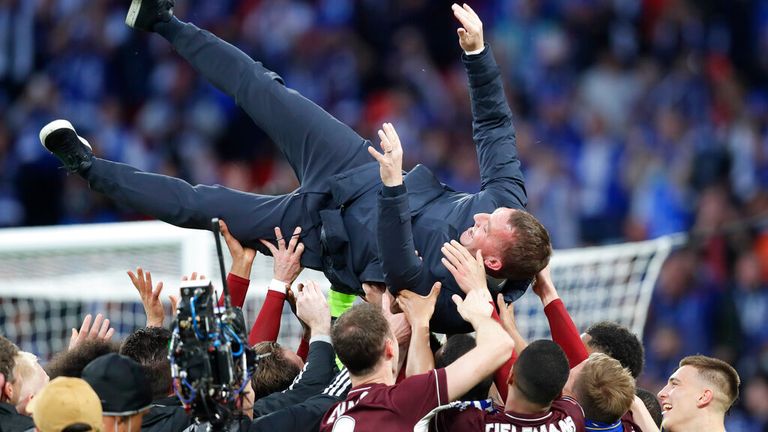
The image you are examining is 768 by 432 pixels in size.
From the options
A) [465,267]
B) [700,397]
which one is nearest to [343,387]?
[465,267]

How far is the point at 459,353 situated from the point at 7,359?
5.53 feet

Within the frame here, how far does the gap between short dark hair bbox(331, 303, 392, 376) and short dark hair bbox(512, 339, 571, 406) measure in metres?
0.47

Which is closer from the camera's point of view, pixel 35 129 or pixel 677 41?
pixel 677 41

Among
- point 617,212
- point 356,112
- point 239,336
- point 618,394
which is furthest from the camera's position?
point 356,112

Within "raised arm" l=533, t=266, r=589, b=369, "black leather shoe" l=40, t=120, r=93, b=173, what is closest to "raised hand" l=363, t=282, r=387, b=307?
"raised arm" l=533, t=266, r=589, b=369

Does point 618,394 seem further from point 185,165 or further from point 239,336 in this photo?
point 185,165

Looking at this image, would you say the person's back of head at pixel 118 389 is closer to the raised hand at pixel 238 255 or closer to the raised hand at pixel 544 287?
the raised hand at pixel 238 255

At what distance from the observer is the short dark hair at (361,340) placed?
14.0 ft

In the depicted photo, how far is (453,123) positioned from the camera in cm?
1168

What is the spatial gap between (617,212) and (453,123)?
1.95m

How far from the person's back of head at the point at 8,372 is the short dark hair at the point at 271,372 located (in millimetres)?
885

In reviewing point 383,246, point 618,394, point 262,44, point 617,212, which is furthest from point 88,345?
point 262,44

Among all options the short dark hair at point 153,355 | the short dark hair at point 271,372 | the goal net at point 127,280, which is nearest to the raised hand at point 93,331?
the short dark hair at point 153,355

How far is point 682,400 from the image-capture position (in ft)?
16.1
